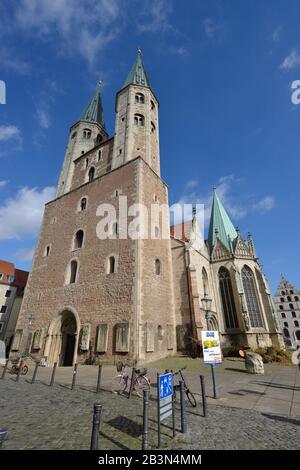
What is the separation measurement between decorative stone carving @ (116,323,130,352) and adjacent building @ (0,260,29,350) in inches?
1137

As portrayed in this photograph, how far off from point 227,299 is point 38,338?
60.8 feet

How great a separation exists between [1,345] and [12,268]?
28918 mm

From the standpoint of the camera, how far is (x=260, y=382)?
9055 mm

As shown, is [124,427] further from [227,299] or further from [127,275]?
[227,299]

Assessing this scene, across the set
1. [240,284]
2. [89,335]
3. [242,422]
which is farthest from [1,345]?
[240,284]

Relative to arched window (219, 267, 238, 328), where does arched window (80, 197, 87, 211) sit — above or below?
above

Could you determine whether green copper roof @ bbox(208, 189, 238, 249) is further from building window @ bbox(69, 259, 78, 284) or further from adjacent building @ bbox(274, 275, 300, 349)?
adjacent building @ bbox(274, 275, 300, 349)

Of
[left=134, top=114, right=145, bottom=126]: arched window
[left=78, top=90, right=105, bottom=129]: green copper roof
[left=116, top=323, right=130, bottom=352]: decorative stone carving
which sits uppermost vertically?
[left=78, top=90, right=105, bottom=129]: green copper roof

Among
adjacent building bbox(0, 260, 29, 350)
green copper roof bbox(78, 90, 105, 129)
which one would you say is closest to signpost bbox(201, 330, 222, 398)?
green copper roof bbox(78, 90, 105, 129)

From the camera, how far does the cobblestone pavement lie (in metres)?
3.91

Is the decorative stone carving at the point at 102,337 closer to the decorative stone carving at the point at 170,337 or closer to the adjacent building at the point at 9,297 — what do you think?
the decorative stone carving at the point at 170,337

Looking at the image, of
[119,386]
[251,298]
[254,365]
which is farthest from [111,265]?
[251,298]
